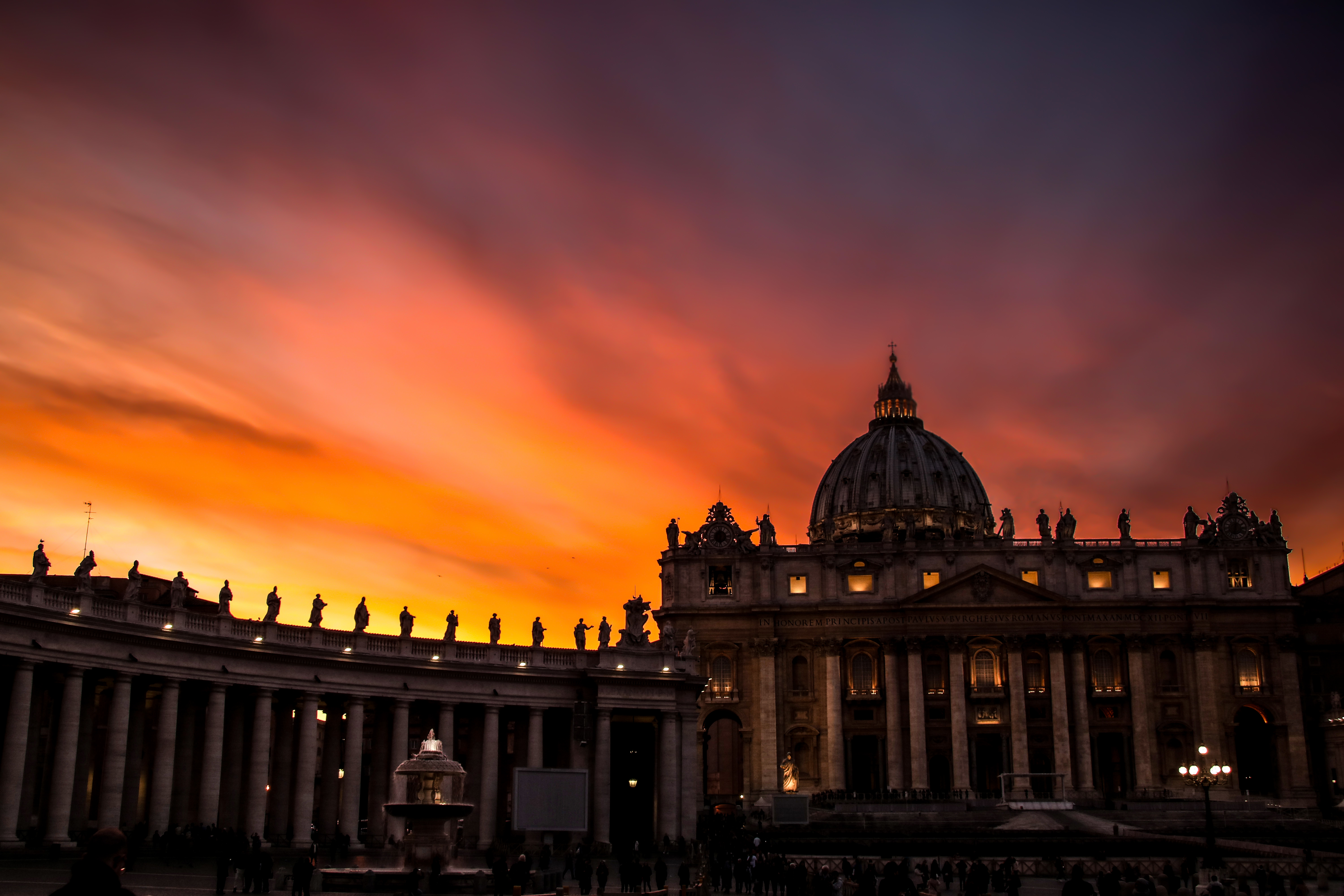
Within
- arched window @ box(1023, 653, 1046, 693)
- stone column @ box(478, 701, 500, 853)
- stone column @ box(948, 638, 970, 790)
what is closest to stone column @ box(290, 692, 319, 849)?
stone column @ box(478, 701, 500, 853)

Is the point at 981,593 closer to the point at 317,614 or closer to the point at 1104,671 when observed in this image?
the point at 1104,671

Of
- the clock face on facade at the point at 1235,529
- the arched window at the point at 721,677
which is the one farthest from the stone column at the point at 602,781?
the clock face on facade at the point at 1235,529

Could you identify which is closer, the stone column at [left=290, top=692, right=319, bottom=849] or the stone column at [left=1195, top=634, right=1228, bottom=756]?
the stone column at [left=290, top=692, right=319, bottom=849]

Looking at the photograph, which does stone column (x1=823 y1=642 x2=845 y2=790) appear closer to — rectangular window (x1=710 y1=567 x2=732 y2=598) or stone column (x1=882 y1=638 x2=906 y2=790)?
stone column (x1=882 y1=638 x2=906 y2=790)

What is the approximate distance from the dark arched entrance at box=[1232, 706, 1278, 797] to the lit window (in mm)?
16391

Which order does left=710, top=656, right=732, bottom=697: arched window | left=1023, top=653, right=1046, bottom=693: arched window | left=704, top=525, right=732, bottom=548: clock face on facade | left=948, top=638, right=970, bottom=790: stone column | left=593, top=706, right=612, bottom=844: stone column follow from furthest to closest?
left=704, top=525, right=732, bottom=548: clock face on facade, left=710, top=656, right=732, bottom=697: arched window, left=1023, top=653, right=1046, bottom=693: arched window, left=948, top=638, right=970, bottom=790: stone column, left=593, top=706, right=612, bottom=844: stone column

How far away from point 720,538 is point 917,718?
83.7ft

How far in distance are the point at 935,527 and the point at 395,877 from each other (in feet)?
443

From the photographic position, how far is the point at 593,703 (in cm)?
7212

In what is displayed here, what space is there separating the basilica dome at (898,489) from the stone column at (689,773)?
90617 millimetres

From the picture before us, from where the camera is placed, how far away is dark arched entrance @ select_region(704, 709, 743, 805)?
131 metres

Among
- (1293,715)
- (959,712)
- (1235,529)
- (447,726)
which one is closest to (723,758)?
(959,712)

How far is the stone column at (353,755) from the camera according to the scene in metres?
63.9

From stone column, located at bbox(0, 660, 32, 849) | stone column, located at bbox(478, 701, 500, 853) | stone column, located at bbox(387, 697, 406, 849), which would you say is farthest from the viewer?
stone column, located at bbox(478, 701, 500, 853)
